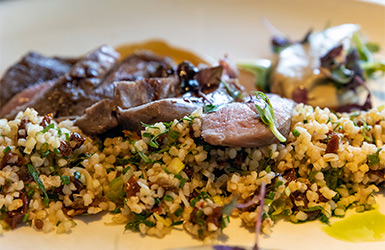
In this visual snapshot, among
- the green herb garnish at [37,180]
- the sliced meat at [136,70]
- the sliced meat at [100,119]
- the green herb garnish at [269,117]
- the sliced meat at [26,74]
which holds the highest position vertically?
the green herb garnish at [269,117]

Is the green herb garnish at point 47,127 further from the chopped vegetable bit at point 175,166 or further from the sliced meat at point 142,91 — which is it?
the chopped vegetable bit at point 175,166

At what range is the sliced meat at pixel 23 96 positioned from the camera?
12.7ft

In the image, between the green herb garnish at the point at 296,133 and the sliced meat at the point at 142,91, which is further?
the sliced meat at the point at 142,91

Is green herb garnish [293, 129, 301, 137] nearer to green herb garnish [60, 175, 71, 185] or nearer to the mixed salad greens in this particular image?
the mixed salad greens

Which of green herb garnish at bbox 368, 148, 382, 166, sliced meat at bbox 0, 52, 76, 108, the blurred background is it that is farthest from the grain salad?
the blurred background

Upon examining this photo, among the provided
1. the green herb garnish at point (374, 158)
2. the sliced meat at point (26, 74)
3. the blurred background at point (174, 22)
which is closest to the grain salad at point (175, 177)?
the green herb garnish at point (374, 158)

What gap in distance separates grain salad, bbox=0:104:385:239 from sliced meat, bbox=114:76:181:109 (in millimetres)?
371

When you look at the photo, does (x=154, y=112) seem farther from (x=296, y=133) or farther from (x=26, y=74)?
(x=26, y=74)

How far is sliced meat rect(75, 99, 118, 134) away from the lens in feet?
10.3

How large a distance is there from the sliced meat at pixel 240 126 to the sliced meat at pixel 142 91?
1.93 ft

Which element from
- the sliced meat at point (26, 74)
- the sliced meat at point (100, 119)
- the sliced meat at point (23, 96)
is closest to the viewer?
the sliced meat at point (100, 119)

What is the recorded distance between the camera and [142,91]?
3.29 m

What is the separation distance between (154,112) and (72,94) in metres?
1.04

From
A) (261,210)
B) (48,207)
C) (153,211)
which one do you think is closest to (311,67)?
(261,210)
